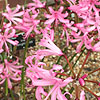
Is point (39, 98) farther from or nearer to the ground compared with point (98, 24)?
nearer to the ground

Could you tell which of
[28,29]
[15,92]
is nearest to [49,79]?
[28,29]

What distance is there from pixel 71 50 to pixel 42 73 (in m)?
1.37

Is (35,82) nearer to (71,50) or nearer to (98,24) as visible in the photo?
(98,24)

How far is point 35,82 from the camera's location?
0.46 meters

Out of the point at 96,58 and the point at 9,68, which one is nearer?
the point at 9,68

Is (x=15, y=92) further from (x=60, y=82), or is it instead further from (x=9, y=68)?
(x=60, y=82)

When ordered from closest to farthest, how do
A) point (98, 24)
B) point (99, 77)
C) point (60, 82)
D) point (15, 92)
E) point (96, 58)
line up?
point (60, 82) → point (98, 24) → point (15, 92) → point (99, 77) → point (96, 58)

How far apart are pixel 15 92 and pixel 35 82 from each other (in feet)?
3.23

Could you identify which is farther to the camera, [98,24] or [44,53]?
[98,24]

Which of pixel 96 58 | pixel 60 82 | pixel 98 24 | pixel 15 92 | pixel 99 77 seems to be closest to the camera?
pixel 60 82

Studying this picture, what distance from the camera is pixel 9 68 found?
32.9 inches

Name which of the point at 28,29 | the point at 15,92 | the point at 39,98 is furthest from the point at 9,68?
the point at 15,92

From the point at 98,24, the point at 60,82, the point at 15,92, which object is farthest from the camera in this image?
the point at 15,92

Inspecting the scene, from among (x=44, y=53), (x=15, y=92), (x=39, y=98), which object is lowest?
(x=15, y=92)
